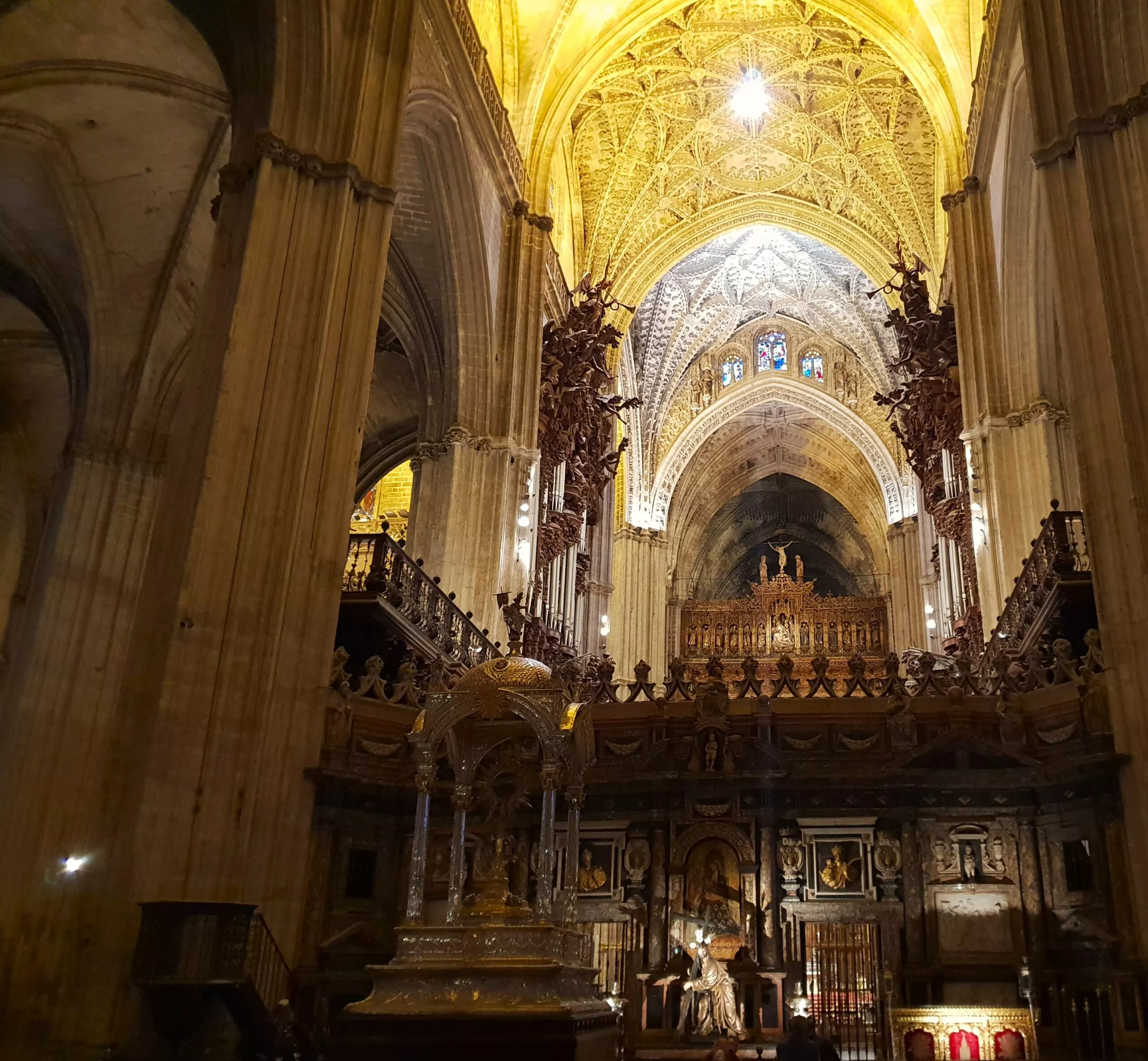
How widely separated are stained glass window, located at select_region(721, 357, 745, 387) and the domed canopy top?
23351mm

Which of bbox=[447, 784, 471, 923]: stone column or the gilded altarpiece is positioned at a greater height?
the gilded altarpiece

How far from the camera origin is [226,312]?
30.7 ft

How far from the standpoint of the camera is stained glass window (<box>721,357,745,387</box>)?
29891mm

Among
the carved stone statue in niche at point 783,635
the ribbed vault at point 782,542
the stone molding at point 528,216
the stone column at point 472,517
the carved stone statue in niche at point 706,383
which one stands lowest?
the stone column at point 472,517

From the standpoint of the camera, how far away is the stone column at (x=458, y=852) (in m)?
Result: 7.00

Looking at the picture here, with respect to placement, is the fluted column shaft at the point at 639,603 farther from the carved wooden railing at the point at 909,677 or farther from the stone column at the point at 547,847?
the stone column at the point at 547,847

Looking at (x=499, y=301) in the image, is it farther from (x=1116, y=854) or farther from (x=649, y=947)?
(x=1116, y=854)

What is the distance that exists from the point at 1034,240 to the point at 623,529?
49.5ft

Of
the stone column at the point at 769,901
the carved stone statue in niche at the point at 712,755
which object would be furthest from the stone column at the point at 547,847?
the carved stone statue in niche at the point at 712,755

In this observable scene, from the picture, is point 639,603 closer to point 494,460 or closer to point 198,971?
point 494,460

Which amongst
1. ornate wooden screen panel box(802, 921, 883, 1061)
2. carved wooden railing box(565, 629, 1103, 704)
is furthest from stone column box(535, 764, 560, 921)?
ornate wooden screen panel box(802, 921, 883, 1061)

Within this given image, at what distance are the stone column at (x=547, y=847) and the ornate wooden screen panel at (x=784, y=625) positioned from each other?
21.9m

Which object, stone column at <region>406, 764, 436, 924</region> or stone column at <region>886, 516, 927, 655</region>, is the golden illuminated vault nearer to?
stone column at <region>886, 516, 927, 655</region>

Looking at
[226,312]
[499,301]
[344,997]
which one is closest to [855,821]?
[344,997]
